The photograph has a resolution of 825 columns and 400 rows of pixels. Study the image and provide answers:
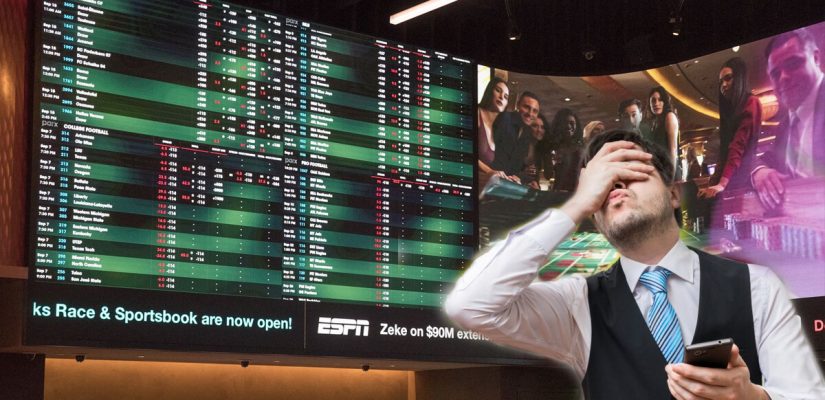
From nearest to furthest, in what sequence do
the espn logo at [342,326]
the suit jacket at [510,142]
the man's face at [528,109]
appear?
the espn logo at [342,326], the suit jacket at [510,142], the man's face at [528,109]

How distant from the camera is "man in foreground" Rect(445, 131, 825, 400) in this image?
1926mm

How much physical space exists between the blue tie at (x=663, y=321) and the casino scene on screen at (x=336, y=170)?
2380mm

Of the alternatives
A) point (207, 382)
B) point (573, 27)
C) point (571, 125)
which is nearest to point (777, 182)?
point (571, 125)

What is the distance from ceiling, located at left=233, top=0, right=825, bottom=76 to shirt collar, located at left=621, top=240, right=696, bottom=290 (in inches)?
223

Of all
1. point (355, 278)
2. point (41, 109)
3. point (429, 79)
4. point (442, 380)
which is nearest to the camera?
point (41, 109)

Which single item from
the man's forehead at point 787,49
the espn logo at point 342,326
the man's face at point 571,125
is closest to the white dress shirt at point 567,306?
the espn logo at point 342,326

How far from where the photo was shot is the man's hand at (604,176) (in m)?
2.02

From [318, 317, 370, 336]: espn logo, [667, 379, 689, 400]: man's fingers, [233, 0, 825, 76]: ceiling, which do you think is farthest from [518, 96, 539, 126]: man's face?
[667, 379, 689, 400]: man's fingers

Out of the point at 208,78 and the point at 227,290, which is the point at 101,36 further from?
the point at 227,290

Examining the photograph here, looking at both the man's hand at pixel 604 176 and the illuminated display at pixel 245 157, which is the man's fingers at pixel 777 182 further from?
the man's hand at pixel 604 176

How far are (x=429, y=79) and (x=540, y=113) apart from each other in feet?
3.86

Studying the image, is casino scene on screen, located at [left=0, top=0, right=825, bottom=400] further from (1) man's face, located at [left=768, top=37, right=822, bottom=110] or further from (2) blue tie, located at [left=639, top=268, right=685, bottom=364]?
(2) blue tie, located at [left=639, top=268, right=685, bottom=364]

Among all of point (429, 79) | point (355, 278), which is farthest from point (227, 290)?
point (429, 79)

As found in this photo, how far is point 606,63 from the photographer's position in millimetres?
8383
